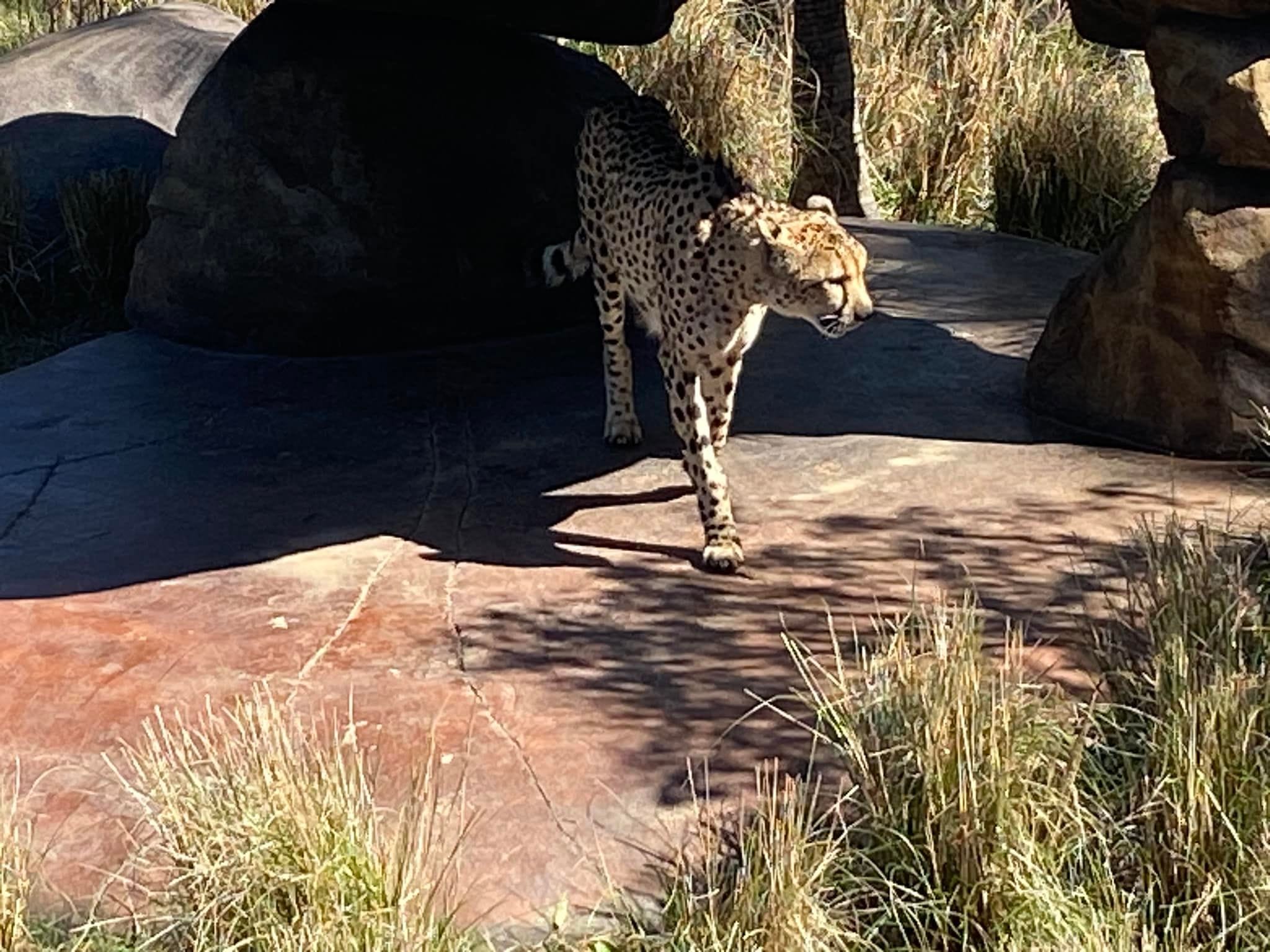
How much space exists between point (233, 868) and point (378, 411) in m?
3.26

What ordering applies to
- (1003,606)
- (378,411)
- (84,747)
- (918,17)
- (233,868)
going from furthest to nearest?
(918,17) < (378,411) < (1003,606) < (84,747) < (233,868)

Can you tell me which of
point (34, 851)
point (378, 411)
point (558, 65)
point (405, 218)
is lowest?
point (34, 851)

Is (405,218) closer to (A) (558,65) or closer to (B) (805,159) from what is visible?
(A) (558,65)

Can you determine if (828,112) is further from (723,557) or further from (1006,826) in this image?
(1006,826)

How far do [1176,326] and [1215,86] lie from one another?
2.48 ft

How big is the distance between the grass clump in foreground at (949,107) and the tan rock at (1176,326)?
2897 millimetres

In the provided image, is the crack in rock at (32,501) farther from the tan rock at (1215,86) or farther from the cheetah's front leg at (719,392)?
the tan rock at (1215,86)

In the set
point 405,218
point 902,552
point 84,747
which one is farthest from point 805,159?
point 84,747

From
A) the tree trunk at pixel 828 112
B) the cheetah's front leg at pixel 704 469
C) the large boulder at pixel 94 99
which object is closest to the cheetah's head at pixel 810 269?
the cheetah's front leg at pixel 704 469

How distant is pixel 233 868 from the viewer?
137 inches

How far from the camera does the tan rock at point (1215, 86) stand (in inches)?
211

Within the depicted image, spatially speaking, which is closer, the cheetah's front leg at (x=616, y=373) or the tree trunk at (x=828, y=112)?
the cheetah's front leg at (x=616, y=373)

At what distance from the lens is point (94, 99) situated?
31.2 ft

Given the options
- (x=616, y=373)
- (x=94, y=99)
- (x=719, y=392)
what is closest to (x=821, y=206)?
(x=719, y=392)
